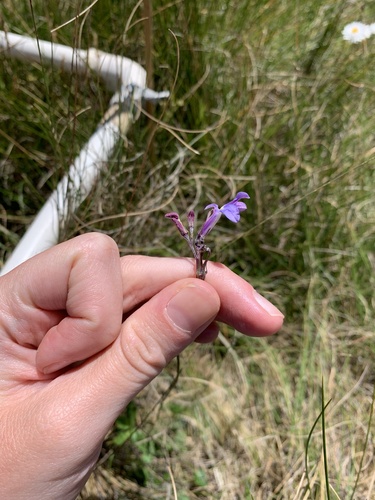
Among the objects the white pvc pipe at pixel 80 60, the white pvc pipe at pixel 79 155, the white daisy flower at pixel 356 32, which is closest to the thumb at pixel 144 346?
the white pvc pipe at pixel 79 155

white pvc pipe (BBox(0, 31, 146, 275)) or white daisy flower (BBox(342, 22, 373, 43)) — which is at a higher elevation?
white daisy flower (BBox(342, 22, 373, 43))

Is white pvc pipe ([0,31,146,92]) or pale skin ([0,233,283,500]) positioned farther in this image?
white pvc pipe ([0,31,146,92])

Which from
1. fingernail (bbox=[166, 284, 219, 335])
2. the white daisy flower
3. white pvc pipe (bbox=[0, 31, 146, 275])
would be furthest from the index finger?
the white daisy flower

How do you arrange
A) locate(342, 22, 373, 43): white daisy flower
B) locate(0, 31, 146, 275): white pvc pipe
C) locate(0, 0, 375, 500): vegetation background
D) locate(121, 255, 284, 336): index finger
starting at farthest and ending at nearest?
locate(342, 22, 373, 43): white daisy flower
locate(0, 0, 375, 500): vegetation background
locate(0, 31, 146, 275): white pvc pipe
locate(121, 255, 284, 336): index finger

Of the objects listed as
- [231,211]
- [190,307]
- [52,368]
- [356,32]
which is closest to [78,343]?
[52,368]

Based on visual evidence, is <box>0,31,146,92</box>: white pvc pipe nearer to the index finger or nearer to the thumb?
the index finger

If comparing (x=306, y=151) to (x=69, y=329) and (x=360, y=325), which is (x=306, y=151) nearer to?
(x=360, y=325)
